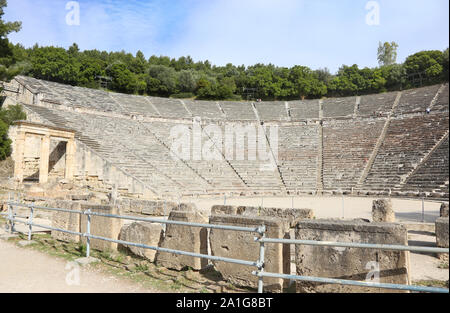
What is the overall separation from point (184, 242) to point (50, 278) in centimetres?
207

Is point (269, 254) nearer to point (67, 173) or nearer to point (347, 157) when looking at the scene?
point (67, 173)

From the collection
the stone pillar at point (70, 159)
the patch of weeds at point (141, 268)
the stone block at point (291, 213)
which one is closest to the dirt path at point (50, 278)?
the patch of weeds at point (141, 268)

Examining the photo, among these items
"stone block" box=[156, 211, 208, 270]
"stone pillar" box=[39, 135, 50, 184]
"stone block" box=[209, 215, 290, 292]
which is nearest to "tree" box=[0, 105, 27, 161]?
"stone pillar" box=[39, 135, 50, 184]

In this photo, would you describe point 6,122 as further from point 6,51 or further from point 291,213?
point 291,213

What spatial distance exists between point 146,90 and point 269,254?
51.9 meters

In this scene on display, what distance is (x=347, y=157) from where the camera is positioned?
2652 cm

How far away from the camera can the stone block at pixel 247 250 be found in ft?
13.3

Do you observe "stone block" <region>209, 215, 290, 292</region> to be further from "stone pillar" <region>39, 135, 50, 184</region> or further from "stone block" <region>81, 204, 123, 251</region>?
"stone pillar" <region>39, 135, 50, 184</region>

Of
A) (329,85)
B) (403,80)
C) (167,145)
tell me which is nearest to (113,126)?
(167,145)

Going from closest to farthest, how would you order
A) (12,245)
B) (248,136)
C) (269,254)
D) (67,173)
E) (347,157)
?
(269,254) → (12,245) → (67,173) → (347,157) → (248,136)

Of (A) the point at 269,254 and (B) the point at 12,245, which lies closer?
(A) the point at 269,254

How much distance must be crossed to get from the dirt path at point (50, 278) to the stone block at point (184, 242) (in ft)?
2.87

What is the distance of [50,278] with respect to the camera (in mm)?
4559

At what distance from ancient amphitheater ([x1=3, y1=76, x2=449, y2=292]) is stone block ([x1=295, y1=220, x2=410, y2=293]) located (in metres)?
2.95
